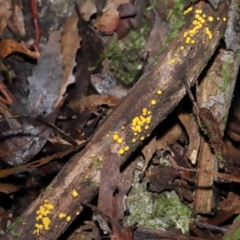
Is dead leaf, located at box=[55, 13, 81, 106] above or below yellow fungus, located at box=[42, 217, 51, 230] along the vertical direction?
above

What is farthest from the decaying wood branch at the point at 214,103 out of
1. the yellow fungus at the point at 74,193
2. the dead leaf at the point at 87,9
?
the dead leaf at the point at 87,9

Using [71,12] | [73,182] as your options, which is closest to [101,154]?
[73,182]

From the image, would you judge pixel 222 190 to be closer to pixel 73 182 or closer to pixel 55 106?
pixel 73 182

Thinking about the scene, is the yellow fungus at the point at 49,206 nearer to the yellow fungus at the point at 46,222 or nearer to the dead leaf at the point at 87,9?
the yellow fungus at the point at 46,222

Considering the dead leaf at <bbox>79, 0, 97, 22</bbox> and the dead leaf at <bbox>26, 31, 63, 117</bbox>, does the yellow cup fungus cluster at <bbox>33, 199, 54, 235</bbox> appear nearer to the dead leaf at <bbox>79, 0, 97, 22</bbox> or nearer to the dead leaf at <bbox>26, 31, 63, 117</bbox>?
the dead leaf at <bbox>26, 31, 63, 117</bbox>

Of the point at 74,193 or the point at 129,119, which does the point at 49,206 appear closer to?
the point at 74,193

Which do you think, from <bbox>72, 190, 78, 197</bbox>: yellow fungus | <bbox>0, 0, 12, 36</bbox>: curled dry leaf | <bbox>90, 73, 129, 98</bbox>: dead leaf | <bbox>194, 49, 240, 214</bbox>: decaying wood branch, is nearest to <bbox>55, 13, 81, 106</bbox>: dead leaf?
<bbox>90, 73, 129, 98</bbox>: dead leaf
